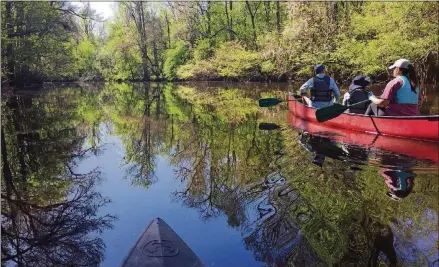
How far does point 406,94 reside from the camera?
6.84 metres

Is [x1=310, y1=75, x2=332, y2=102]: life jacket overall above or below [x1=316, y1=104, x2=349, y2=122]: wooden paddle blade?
above

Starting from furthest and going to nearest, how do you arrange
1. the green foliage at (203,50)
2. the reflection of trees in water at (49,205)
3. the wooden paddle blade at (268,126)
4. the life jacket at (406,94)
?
the green foliage at (203,50) < the wooden paddle blade at (268,126) < the life jacket at (406,94) < the reflection of trees in water at (49,205)

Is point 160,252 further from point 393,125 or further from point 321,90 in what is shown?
point 321,90

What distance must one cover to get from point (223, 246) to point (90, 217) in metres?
1.83

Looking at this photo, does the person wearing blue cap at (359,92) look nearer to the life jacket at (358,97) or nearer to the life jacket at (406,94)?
the life jacket at (358,97)

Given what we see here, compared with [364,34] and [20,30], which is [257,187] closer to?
[364,34]

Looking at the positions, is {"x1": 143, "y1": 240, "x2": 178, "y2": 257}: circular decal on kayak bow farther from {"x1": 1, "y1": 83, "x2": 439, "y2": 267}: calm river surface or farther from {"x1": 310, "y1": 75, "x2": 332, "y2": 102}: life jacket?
{"x1": 310, "y1": 75, "x2": 332, "y2": 102}: life jacket

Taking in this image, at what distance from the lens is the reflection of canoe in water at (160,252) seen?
298 cm

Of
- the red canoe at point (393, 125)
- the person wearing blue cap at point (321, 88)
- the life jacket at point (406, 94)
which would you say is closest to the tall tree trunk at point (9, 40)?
the person wearing blue cap at point (321, 88)

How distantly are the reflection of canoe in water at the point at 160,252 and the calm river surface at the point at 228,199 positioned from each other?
0.40 metres

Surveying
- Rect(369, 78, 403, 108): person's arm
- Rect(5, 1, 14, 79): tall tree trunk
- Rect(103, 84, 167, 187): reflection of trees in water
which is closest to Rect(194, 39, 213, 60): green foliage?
Rect(5, 1, 14, 79): tall tree trunk

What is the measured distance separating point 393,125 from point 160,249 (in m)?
5.53

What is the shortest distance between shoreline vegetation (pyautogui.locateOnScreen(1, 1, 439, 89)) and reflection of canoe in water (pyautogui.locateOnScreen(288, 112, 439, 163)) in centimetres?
898

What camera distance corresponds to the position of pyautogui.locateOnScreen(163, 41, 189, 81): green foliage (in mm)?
41438
